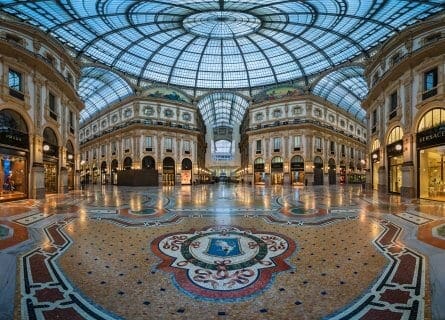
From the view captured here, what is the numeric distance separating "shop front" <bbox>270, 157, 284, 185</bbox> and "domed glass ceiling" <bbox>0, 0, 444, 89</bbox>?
50.2 ft

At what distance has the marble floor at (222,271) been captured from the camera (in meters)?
3.40

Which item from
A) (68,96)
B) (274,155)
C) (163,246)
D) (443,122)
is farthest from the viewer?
(274,155)

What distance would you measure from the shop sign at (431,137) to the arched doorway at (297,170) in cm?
2916

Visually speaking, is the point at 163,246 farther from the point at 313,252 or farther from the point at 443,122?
the point at 443,122

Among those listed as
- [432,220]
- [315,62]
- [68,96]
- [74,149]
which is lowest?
[432,220]

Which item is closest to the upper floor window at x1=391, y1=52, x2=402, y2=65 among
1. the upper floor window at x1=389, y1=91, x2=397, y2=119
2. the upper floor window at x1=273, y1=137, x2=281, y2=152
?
the upper floor window at x1=389, y1=91, x2=397, y2=119

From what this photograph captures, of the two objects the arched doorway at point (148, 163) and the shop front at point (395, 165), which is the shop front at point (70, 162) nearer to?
the arched doorway at point (148, 163)

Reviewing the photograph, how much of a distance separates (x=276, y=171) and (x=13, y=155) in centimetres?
3987

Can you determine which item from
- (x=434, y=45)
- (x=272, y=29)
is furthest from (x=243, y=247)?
(x=272, y=29)

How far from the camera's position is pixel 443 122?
1582 cm

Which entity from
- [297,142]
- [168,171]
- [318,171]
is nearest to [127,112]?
[168,171]

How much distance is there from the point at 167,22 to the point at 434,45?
26401 mm

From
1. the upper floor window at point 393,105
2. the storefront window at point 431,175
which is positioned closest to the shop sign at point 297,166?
the upper floor window at point 393,105

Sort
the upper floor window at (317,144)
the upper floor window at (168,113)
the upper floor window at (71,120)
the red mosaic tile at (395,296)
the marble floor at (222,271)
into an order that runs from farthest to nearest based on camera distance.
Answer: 1. the upper floor window at (168,113)
2. the upper floor window at (317,144)
3. the upper floor window at (71,120)
4. the red mosaic tile at (395,296)
5. the marble floor at (222,271)
